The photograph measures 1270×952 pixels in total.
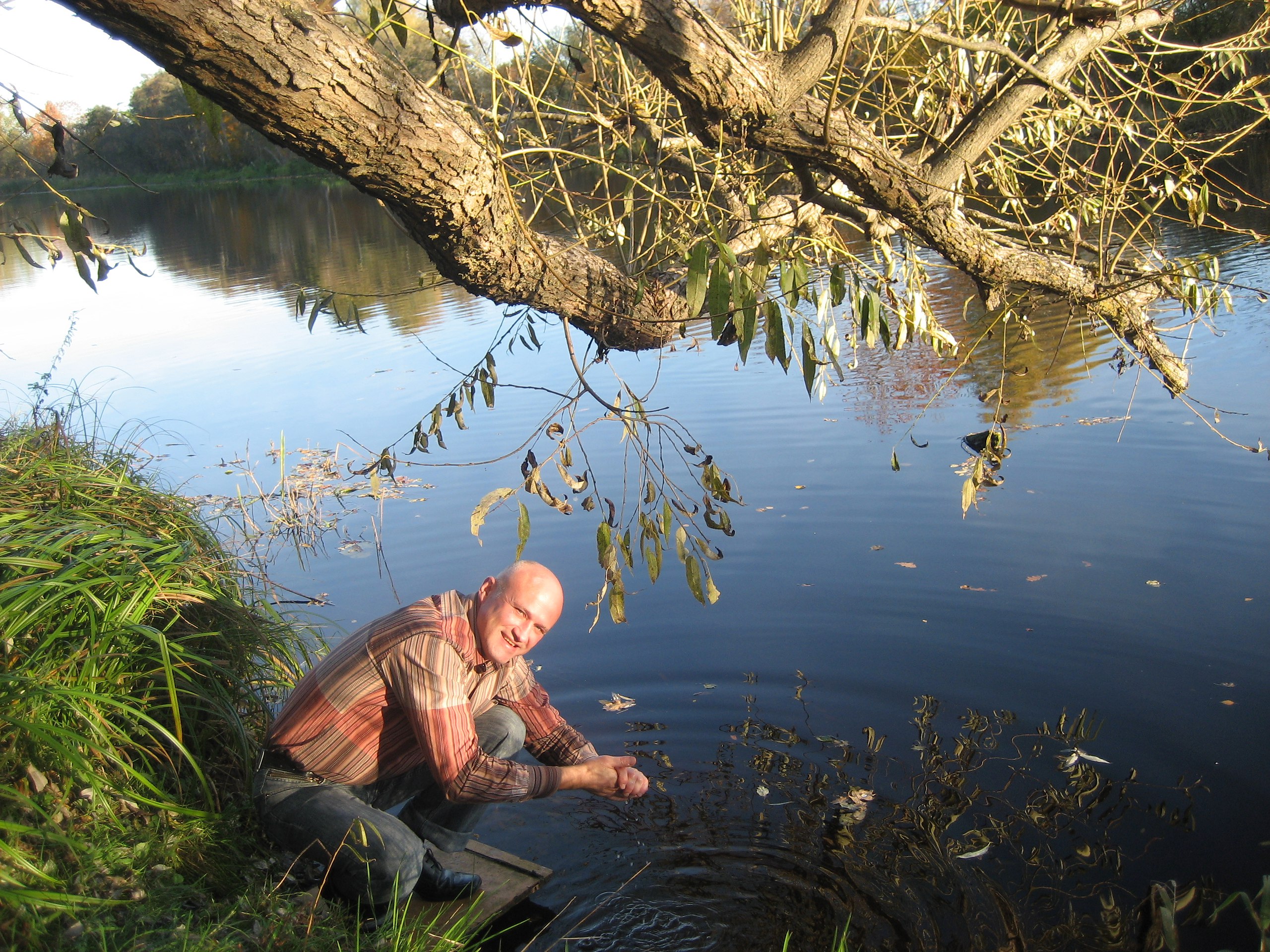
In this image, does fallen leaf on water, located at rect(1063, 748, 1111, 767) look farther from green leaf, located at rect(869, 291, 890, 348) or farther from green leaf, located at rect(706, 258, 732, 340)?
green leaf, located at rect(706, 258, 732, 340)

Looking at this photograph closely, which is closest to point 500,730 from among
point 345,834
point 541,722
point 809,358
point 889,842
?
point 541,722

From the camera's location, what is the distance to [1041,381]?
9.63 m

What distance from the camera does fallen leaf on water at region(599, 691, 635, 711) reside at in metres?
4.83

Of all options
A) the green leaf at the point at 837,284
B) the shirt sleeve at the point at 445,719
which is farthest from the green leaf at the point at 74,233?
the green leaf at the point at 837,284

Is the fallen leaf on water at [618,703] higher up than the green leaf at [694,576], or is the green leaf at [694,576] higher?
the green leaf at [694,576]

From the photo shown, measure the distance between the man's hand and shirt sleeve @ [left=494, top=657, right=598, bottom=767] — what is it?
0.91 ft

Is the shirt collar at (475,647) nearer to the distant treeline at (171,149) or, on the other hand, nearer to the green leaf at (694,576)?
the green leaf at (694,576)

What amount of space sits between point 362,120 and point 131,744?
81.0 inches

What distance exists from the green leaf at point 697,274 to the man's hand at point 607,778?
58.5 inches

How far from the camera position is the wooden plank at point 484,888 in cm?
321

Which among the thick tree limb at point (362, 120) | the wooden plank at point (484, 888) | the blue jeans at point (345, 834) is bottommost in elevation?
the wooden plank at point (484, 888)

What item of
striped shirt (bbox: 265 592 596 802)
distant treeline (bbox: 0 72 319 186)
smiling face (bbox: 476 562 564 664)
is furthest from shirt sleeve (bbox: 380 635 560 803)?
distant treeline (bbox: 0 72 319 186)

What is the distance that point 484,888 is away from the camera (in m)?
3.41

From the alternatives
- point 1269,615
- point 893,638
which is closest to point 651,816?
point 893,638
